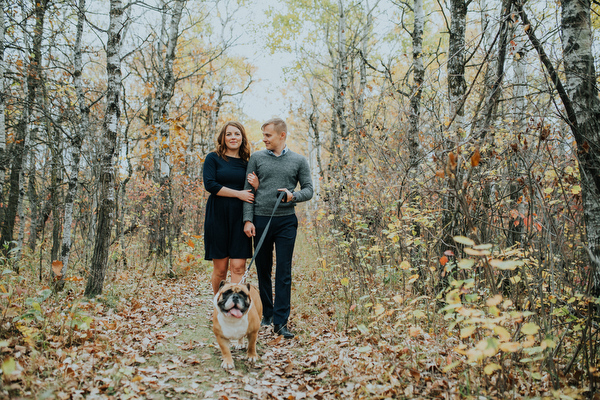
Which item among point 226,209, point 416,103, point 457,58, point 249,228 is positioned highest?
point 457,58

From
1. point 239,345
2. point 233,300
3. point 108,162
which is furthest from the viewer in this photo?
point 108,162

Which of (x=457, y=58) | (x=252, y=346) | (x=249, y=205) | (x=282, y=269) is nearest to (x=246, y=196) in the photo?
(x=249, y=205)

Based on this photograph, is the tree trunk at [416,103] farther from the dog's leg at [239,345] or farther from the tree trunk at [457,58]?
the dog's leg at [239,345]

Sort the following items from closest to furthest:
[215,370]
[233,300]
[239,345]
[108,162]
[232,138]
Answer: [233,300] < [215,370] < [239,345] < [232,138] < [108,162]

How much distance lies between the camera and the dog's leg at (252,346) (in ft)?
11.0

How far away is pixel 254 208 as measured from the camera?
13.4ft

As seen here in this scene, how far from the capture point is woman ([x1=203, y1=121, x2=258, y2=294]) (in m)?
3.98

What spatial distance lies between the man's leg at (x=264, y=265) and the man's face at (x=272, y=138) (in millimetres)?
877

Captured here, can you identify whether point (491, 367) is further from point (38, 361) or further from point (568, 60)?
point (38, 361)

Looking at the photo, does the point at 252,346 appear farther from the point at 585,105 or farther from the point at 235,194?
the point at 585,105

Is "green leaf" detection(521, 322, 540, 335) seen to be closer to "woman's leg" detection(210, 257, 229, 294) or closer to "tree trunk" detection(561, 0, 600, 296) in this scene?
"tree trunk" detection(561, 0, 600, 296)

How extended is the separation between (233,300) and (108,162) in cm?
311

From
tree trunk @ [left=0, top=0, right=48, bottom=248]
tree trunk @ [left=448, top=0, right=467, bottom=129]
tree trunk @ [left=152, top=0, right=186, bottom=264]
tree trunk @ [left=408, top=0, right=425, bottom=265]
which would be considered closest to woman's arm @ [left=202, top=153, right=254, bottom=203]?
tree trunk @ [left=408, top=0, right=425, bottom=265]

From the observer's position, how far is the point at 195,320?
15.2 ft
